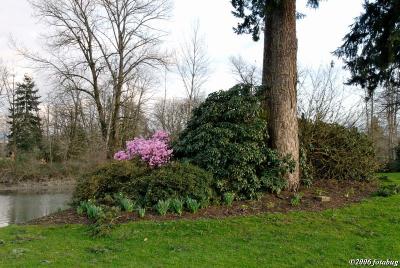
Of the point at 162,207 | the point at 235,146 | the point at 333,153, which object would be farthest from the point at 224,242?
the point at 333,153

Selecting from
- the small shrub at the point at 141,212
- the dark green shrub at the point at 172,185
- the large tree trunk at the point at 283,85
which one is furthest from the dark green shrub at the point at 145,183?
the large tree trunk at the point at 283,85

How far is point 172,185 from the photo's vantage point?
6.93m

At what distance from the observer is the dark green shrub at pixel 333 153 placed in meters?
9.49

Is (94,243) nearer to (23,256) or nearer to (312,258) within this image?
(23,256)

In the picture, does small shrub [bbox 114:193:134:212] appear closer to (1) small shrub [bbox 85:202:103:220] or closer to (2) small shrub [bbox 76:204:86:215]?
(1) small shrub [bbox 85:202:103:220]

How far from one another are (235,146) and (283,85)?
189 centimetres

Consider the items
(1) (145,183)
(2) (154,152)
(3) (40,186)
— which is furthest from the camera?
(3) (40,186)

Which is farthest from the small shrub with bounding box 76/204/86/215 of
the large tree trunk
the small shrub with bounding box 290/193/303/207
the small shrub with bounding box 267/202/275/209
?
the large tree trunk

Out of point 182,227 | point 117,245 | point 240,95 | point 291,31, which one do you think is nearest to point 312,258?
point 182,227

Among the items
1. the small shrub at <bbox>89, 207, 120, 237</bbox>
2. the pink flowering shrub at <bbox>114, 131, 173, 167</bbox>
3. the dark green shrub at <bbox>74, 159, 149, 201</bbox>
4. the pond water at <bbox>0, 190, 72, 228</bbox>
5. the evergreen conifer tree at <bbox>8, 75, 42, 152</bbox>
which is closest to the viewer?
the small shrub at <bbox>89, 207, 120, 237</bbox>

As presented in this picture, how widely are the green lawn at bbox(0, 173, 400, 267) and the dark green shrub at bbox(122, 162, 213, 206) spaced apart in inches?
33.8

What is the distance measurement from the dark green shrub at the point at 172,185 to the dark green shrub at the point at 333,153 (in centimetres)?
322

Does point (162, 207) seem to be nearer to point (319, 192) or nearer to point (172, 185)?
point (172, 185)

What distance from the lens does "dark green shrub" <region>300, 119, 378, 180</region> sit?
9492 millimetres
